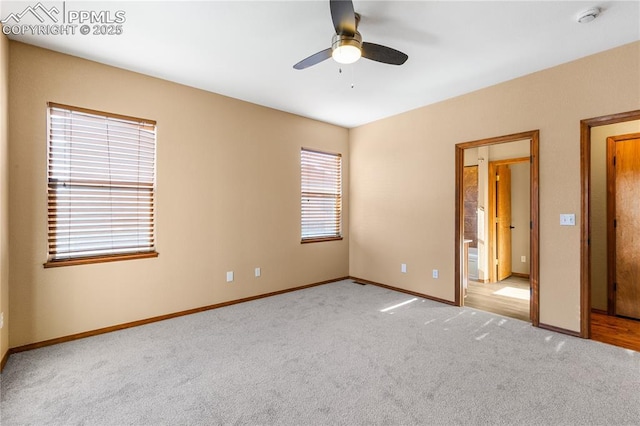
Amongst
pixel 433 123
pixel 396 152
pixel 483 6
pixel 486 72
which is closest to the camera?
pixel 483 6

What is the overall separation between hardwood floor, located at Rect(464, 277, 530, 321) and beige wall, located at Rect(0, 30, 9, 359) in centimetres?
482

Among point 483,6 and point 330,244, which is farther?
point 330,244

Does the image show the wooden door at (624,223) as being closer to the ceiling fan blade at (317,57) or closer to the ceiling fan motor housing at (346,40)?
the ceiling fan motor housing at (346,40)

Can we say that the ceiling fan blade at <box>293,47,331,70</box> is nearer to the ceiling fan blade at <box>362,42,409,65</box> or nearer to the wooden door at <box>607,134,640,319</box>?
the ceiling fan blade at <box>362,42,409,65</box>

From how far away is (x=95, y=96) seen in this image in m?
3.04

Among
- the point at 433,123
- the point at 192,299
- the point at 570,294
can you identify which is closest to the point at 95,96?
the point at 192,299

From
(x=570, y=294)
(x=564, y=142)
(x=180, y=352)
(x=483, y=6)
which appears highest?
(x=483, y=6)

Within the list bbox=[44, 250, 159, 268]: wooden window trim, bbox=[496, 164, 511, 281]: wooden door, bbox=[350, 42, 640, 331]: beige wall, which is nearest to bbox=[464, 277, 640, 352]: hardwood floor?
bbox=[496, 164, 511, 281]: wooden door

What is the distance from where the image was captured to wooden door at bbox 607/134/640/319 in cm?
349

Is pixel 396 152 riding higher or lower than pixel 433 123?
lower

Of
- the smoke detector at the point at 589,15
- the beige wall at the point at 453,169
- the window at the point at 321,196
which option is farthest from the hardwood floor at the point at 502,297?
the smoke detector at the point at 589,15

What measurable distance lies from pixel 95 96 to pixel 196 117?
995 mm

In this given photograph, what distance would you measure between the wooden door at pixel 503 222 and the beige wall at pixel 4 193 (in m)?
6.45

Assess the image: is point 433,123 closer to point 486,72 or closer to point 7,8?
point 486,72
